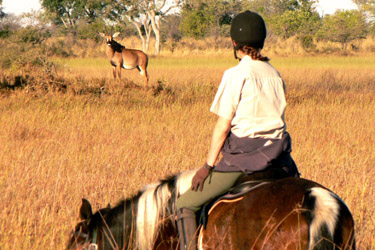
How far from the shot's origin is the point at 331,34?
3722 centimetres

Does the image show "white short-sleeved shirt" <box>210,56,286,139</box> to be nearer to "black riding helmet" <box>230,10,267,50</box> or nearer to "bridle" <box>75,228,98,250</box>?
"black riding helmet" <box>230,10,267,50</box>

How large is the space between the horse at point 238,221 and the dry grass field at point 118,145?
0.78 metres

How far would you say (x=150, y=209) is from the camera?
249 cm

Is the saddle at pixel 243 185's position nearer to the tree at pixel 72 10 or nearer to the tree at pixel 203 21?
the tree at pixel 203 21

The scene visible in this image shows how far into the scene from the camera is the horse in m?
1.97

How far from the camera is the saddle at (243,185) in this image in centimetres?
223

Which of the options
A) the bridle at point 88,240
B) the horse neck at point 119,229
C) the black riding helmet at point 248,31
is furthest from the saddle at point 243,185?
the black riding helmet at point 248,31

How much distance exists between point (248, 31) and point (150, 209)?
0.99 m

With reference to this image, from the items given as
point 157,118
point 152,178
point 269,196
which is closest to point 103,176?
point 152,178

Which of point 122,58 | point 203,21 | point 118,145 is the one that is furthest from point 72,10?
point 118,145

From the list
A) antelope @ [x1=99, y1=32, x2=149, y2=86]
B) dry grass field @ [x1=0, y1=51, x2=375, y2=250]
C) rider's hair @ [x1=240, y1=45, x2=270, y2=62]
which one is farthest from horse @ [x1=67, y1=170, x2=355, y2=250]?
antelope @ [x1=99, y1=32, x2=149, y2=86]

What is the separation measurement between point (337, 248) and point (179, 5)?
38098 mm

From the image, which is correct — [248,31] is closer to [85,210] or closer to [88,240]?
[85,210]

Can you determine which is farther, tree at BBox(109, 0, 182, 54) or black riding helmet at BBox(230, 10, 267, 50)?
tree at BBox(109, 0, 182, 54)
